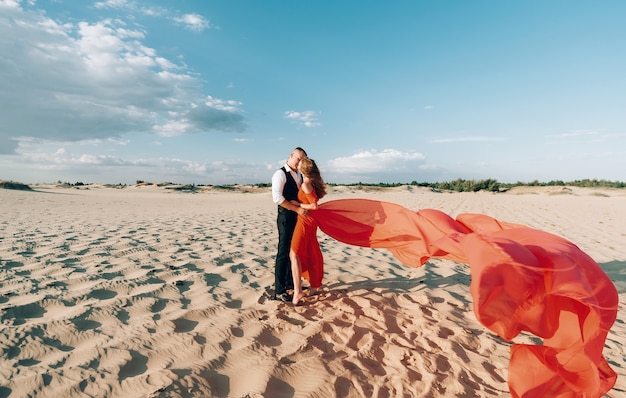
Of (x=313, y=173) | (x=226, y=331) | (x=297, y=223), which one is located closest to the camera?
(x=226, y=331)

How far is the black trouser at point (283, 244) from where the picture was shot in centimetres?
449

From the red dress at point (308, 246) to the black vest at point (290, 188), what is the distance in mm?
70

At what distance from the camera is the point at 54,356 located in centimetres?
283

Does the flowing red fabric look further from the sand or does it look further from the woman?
the woman

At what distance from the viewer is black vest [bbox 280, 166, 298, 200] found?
4.34 meters

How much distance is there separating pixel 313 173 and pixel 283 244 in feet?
3.31

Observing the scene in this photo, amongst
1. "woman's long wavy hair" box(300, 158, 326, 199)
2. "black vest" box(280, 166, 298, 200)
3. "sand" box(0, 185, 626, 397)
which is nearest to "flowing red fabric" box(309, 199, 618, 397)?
"sand" box(0, 185, 626, 397)

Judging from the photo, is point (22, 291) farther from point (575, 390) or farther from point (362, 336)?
point (575, 390)

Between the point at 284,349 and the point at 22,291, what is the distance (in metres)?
3.12

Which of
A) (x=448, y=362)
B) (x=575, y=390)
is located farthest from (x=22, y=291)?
(x=575, y=390)

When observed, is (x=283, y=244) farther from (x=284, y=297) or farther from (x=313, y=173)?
(x=313, y=173)

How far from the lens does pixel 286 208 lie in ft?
14.6

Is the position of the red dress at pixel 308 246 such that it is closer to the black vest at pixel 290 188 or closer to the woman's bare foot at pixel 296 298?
the black vest at pixel 290 188

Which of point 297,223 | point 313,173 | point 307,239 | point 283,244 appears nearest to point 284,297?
point 283,244
